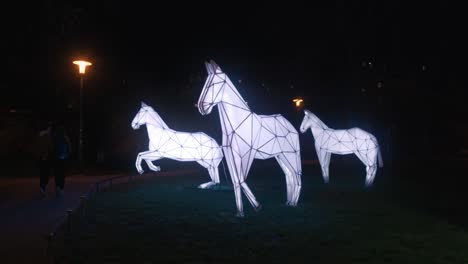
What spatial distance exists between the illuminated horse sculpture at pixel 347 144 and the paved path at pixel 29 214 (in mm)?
8589

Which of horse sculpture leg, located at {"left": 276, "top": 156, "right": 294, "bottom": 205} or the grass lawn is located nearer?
the grass lawn

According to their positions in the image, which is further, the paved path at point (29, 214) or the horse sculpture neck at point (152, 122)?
the horse sculpture neck at point (152, 122)

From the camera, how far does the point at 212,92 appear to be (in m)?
10.6

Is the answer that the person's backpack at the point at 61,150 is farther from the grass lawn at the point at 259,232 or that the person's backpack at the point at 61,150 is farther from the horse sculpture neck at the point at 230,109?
the horse sculpture neck at the point at 230,109

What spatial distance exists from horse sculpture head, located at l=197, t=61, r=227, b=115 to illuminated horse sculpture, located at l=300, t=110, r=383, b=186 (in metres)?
8.04

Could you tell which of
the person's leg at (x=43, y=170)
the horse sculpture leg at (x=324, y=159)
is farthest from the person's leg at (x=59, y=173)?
the horse sculpture leg at (x=324, y=159)

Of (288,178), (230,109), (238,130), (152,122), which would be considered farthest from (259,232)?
(152,122)

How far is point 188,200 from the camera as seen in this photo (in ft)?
43.5

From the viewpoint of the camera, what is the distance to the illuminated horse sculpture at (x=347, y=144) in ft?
57.1

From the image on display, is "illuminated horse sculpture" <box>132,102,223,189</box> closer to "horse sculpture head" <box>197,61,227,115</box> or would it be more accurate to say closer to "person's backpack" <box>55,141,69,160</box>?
"person's backpack" <box>55,141,69,160</box>

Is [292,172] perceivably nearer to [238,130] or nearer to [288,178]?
[288,178]

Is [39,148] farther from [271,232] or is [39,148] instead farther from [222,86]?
[271,232]

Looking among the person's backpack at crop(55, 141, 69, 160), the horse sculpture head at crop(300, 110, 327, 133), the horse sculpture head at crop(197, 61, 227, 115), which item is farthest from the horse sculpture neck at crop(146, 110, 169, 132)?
the horse sculpture head at crop(197, 61, 227, 115)

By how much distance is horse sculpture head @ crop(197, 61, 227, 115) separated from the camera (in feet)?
34.6
